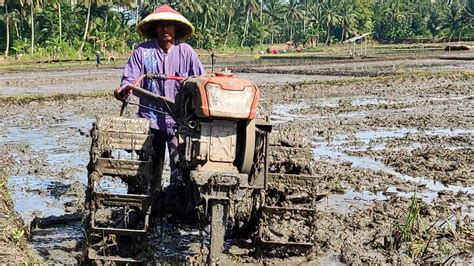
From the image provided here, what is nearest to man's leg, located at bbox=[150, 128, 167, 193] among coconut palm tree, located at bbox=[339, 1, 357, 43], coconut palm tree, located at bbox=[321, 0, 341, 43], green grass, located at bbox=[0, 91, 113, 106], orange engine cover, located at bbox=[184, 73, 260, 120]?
orange engine cover, located at bbox=[184, 73, 260, 120]

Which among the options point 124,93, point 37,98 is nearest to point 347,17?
point 37,98

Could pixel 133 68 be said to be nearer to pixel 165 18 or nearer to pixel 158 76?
pixel 158 76

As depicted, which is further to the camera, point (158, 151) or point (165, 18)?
point (158, 151)

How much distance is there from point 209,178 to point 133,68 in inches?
66.3

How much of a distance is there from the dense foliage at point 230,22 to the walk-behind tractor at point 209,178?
46474mm

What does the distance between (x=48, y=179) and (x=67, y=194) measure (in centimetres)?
84

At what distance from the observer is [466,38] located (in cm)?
7156

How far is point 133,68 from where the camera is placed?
5262 millimetres

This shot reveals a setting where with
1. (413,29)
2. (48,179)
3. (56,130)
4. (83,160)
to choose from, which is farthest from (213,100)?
(413,29)

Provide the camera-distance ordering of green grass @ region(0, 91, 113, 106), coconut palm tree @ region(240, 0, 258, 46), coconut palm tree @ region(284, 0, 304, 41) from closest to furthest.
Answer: green grass @ region(0, 91, 113, 106) < coconut palm tree @ region(240, 0, 258, 46) < coconut palm tree @ region(284, 0, 304, 41)

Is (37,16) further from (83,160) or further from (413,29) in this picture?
(83,160)

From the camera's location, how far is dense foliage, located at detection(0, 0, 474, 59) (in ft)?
172

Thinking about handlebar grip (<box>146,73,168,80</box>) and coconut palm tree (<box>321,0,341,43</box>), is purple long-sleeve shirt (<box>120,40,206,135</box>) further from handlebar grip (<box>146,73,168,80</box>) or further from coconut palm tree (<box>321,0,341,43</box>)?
coconut palm tree (<box>321,0,341,43</box>)

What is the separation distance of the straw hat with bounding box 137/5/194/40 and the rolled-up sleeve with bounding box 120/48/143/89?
0.83 feet
